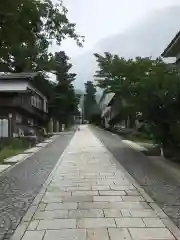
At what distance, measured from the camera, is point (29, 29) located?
9.77 metres

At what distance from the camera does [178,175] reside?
36.0 ft

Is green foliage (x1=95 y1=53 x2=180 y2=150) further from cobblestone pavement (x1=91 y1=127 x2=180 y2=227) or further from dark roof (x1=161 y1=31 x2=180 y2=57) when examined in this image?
cobblestone pavement (x1=91 y1=127 x2=180 y2=227)

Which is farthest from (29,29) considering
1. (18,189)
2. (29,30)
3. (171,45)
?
(171,45)

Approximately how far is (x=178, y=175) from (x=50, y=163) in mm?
5420

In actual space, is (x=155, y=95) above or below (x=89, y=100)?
below

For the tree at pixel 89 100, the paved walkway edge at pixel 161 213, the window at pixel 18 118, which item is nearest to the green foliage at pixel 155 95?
the paved walkway edge at pixel 161 213

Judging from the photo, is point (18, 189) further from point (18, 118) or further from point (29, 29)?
point (18, 118)

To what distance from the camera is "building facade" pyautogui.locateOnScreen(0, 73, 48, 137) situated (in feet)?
98.9

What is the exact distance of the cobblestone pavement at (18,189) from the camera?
234 inches

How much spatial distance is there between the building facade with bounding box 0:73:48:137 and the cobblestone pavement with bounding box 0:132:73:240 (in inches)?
638

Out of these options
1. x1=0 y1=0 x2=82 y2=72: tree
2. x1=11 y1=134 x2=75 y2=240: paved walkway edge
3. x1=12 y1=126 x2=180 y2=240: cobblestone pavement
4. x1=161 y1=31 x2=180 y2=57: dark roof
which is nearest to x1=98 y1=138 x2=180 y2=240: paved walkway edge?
x1=12 y1=126 x2=180 y2=240: cobblestone pavement

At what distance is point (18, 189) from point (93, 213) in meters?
3.02

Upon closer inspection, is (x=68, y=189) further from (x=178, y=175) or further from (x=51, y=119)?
(x=51, y=119)

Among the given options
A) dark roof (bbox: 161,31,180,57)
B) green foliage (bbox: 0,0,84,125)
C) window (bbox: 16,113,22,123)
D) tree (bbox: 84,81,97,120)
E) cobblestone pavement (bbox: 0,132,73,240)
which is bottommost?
cobblestone pavement (bbox: 0,132,73,240)
